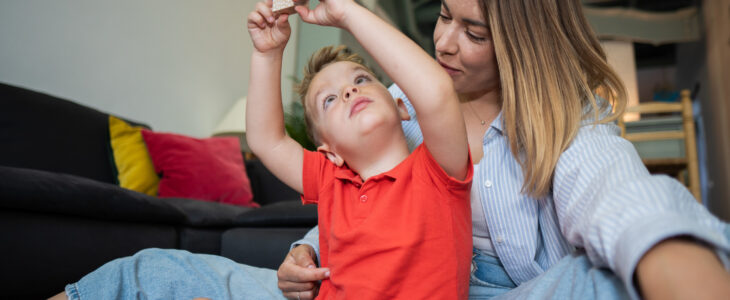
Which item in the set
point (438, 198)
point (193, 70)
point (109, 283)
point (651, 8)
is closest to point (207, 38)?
point (193, 70)

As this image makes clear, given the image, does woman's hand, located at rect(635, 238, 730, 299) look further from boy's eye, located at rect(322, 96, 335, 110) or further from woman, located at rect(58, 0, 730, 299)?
boy's eye, located at rect(322, 96, 335, 110)

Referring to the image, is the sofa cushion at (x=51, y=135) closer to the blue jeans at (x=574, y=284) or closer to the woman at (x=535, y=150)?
the woman at (x=535, y=150)

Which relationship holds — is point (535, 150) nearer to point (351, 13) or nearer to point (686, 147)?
point (351, 13)

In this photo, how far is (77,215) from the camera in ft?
4.10

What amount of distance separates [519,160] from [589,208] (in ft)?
0.83

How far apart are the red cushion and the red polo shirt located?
5.75ft

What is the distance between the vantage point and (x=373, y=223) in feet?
2.25

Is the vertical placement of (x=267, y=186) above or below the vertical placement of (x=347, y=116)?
below

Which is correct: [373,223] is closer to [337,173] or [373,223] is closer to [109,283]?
[337,173]

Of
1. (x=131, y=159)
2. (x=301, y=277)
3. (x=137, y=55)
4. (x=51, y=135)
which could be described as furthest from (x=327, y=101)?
(x=137, y=55)

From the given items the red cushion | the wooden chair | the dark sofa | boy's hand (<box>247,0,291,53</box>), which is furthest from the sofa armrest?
the wooden chair

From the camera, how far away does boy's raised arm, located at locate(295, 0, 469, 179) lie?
61cm

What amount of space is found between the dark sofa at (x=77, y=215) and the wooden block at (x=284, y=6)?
0.79m

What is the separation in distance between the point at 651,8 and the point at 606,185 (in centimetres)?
693
